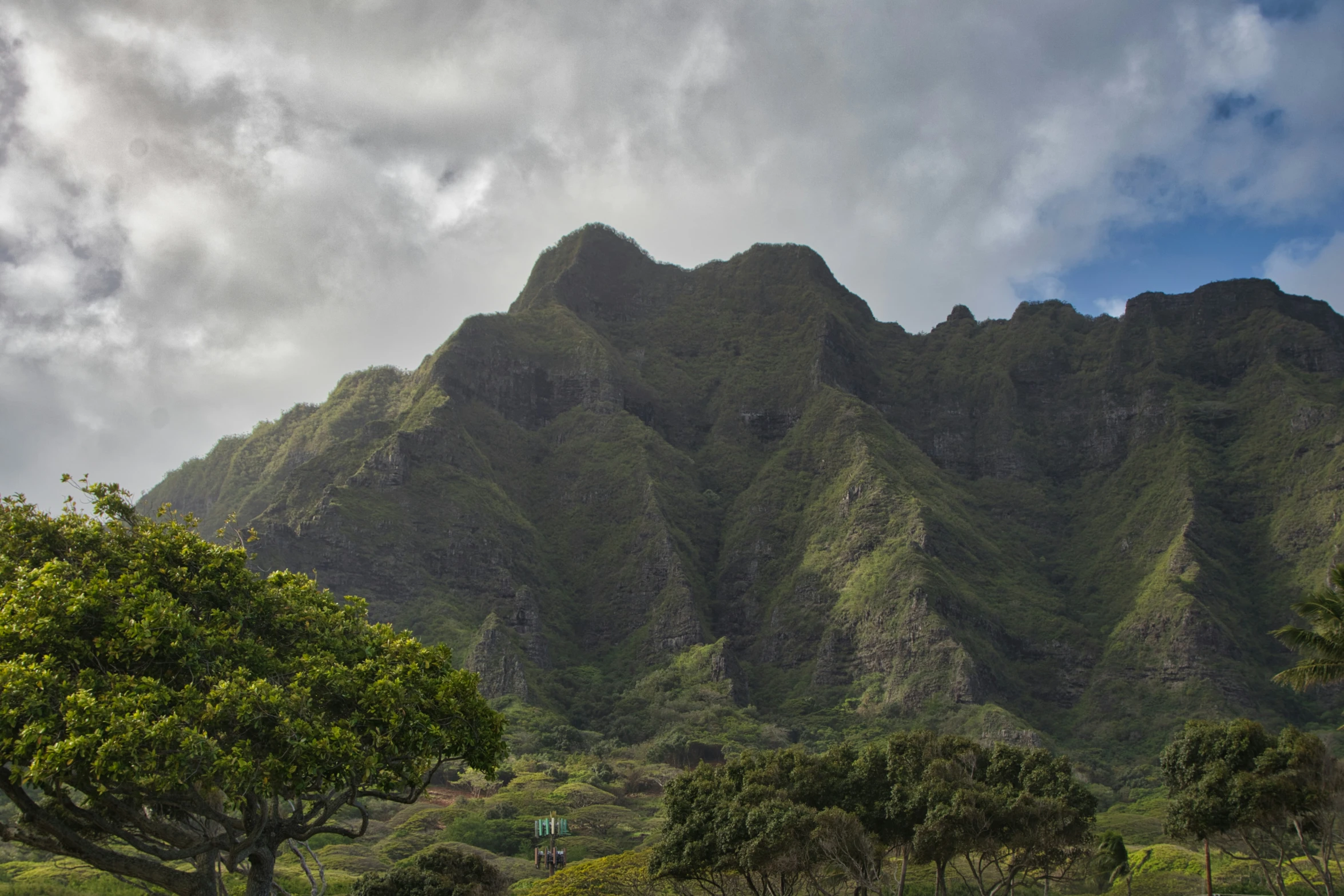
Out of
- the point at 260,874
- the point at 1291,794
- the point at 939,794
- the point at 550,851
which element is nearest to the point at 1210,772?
the point at 1291,794

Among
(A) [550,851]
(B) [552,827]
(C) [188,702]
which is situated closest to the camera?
(C) [188,702]

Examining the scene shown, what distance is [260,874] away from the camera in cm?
2158

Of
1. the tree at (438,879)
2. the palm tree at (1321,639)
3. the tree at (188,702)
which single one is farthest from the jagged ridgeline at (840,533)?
the tree at (188,702)

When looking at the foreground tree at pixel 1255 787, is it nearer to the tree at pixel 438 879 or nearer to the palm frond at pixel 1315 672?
the palm frond at pixel 1315 672

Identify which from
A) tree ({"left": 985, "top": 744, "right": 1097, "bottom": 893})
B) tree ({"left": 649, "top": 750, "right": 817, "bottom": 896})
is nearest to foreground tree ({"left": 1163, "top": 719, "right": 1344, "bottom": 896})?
tree ({"left": 985, "top": 744, "right": 1097, "bottom": 893})

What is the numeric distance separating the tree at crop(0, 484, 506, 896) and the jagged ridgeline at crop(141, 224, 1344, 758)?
9650 centimetres

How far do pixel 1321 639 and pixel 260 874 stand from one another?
29217 millimetres

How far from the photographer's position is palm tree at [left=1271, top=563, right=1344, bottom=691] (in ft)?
101

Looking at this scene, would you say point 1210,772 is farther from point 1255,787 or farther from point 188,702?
point 188,702

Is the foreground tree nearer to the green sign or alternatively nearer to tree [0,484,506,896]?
tree [0,484,506,896]

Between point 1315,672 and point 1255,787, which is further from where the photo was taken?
point 1255,787

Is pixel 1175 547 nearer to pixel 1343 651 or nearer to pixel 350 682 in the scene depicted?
pixel 1343 651

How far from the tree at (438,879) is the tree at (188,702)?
417 inches

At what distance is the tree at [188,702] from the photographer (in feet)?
59.4
